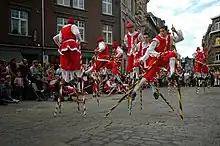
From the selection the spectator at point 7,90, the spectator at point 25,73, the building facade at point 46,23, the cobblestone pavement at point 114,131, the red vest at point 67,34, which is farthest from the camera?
the building facade at point 46,23

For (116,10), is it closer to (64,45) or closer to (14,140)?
(64,45)

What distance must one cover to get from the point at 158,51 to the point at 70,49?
8.42 feet

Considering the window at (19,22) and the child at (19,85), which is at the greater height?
the window at (19,22)

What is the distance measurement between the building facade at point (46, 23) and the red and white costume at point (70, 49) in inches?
721

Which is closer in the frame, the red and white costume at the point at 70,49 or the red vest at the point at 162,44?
the red vest at the point at 162,44

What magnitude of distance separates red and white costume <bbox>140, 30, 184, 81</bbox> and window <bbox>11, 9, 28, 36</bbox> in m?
22.1

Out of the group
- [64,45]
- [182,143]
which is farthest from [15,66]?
[182,143]

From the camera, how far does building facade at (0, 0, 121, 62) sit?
92.2 ft

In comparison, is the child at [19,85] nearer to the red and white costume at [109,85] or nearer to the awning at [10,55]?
the red and white costume at [109,85]

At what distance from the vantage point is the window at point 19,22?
2853cm

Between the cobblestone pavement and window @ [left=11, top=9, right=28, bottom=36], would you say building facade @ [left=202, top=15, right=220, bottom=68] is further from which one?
the cobblestone pavement

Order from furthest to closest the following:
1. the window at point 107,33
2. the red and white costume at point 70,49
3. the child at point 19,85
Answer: the window at point 107,33 < the child at point 19,85 < the red and white costume at point 70,49

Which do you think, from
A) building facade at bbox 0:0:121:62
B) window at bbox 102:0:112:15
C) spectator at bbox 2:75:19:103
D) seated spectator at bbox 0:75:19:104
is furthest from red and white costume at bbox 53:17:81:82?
window at bbox 102:0:112:15

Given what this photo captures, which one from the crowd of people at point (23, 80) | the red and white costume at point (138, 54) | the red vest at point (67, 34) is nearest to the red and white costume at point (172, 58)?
the red vest at point (67, 34)
